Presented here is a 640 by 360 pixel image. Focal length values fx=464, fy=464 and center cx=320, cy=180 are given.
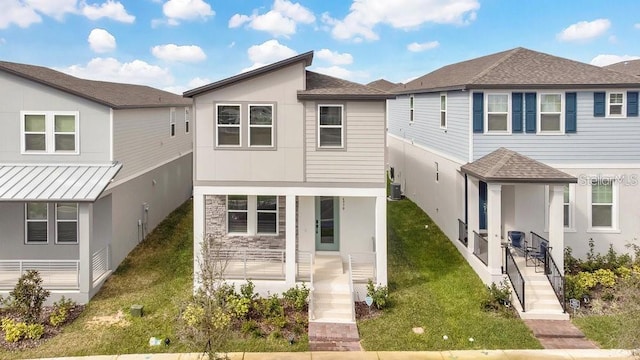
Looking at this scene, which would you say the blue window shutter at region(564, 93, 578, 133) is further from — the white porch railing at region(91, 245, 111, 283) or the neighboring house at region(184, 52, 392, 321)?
the white porch railing at region(91, 245, 111, 283)

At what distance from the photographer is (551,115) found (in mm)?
15703

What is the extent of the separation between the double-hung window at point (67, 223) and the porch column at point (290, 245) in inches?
290

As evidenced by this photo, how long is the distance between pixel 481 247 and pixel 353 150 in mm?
5374

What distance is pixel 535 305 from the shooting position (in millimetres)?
12844

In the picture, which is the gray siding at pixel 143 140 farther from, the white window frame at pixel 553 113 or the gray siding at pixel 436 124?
the white window frame at pixel 553 113

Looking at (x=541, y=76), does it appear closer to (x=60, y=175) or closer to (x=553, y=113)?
(x=553, y=113)

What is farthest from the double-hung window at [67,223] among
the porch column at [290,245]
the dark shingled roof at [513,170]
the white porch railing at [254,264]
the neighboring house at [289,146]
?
the dark shingled roof at [513,170]

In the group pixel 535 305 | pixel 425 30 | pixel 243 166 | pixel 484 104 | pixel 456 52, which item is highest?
pixel 425 30

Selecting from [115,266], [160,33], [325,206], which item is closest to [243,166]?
[325,206]

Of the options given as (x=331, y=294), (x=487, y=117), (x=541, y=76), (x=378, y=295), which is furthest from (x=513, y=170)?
(x=331, y=294)

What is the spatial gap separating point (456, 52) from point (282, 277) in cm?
3108

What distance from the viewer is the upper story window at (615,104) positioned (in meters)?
15.6

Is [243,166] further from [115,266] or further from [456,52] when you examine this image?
[456,52]

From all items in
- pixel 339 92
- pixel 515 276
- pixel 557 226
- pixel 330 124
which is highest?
pixel 339 92
